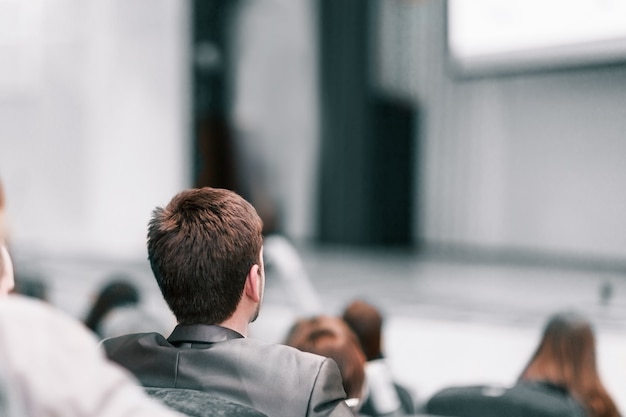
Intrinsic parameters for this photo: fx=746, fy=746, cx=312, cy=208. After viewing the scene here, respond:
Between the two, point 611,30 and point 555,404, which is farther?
point 611,30

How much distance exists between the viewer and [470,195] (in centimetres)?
713

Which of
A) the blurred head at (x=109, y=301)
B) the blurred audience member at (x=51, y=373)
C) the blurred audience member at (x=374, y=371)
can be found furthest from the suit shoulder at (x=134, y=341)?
the blurred head at (x=109, y=301)

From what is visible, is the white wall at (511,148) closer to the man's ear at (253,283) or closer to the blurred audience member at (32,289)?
the blurred audience member at (32,289)

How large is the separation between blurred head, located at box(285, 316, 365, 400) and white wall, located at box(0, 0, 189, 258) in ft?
16.3

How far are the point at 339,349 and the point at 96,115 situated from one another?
550cm

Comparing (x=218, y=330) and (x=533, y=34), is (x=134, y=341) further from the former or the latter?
(x=533, y=34)

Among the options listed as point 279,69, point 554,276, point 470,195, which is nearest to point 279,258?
point 554,276

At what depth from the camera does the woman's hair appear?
7.79ft

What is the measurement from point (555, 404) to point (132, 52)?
5.63 metres

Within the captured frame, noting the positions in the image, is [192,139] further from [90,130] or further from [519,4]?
[519,4]

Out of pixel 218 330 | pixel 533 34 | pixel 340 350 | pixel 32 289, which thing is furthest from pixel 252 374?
pixel 533 34

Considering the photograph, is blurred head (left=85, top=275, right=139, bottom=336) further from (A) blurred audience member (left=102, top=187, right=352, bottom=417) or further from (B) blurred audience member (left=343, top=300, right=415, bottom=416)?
(A) blurred audience member (left=102, top=187, right=352, bottom=417)

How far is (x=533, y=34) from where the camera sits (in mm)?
5594

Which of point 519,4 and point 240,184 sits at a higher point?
point 519,4
